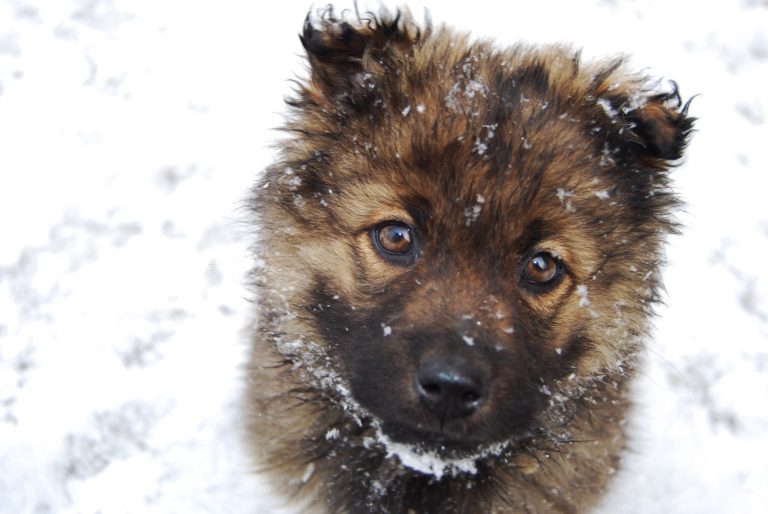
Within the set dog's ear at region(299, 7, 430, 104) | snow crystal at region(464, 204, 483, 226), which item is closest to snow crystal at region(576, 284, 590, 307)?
snow crystal at region(464, 204, 483, 226)

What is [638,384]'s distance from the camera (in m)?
3.53

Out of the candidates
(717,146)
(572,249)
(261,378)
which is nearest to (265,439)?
(261,378)

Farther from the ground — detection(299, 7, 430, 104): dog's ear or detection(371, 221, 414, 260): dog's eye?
detection(299, 7, 430, 104): dog's ear

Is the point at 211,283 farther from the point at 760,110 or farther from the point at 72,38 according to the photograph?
the point at 760,110

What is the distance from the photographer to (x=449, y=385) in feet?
6.69

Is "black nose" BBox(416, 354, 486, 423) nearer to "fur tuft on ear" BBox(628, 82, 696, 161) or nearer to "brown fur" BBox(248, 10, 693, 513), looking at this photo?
"brown fur" BBox(248, 10, 693, 513)

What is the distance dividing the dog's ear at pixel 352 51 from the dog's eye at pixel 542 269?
76 cm

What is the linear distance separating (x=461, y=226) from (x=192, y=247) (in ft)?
7.11

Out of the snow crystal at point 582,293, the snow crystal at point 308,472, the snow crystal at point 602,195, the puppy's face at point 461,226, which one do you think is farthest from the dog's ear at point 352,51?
the snow crystal at point 308,472

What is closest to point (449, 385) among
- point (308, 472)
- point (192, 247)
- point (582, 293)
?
point (582, 293)

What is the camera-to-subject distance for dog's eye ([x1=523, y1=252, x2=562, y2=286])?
2.43 meters

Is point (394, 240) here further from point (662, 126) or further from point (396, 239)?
point (662, 126)

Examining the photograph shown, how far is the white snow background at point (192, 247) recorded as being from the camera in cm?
348

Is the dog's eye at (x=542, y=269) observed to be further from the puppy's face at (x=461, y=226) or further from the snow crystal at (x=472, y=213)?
the snow crystal at (x=472, y=213)
